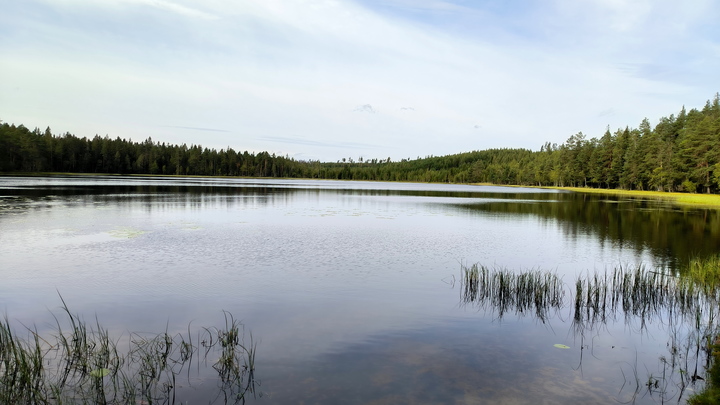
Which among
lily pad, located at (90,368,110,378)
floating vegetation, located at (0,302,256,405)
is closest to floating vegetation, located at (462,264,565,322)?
floating vegetation, located at (0,302,256,405)

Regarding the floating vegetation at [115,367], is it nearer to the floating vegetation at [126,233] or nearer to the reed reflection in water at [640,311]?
the reed reflection in water at [640,311]

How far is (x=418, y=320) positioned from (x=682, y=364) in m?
5.07

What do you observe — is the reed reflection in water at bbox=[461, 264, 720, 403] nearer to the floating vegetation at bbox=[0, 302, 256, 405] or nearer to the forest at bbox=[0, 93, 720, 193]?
the floating vegetation at bbox=[0, 302, 256, 405]

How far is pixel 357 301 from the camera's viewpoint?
11828mm

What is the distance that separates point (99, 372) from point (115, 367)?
0.80 feet

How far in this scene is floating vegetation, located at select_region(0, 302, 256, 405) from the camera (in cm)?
640

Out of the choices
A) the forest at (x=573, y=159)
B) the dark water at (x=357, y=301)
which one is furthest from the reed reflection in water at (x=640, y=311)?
the forest at (x=573, y=159)

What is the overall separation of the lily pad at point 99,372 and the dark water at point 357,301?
1486mm

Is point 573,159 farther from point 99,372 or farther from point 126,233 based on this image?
point 99,372

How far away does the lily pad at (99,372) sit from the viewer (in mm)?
6957

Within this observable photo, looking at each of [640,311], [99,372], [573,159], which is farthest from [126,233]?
[573,159]

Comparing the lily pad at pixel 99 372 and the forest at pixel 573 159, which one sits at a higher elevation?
the forest at pixel 573 159

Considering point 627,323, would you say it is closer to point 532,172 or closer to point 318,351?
point 318,351

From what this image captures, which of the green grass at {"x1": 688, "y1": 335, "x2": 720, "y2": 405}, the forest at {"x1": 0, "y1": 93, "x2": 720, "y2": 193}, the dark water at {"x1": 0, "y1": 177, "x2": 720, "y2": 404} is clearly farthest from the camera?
the forest at {"x1": 0, "y1": 93, "x2": 720, "y2": 193}
